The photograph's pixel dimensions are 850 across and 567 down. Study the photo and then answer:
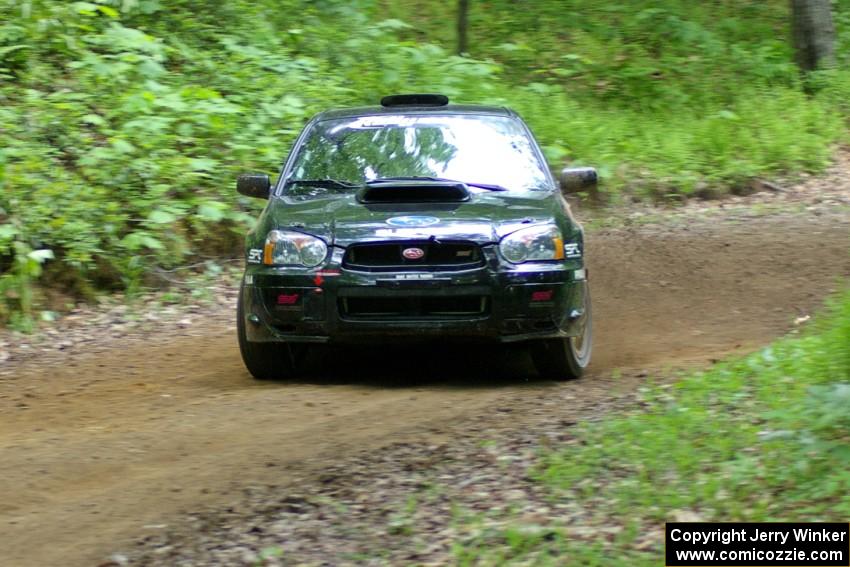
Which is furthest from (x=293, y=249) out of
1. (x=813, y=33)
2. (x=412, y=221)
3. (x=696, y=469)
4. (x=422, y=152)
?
(x=813, y=33)

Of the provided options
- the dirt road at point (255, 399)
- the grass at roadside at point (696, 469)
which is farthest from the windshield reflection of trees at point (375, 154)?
the grass at roadside at point (696, 469)

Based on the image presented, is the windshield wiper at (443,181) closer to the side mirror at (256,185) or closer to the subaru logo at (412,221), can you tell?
the subaru logo at (412,221)

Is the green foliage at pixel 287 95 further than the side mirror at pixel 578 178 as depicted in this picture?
Yes

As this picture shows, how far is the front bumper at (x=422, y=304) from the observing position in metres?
6.54

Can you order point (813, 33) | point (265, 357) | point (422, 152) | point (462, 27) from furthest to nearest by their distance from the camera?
point (462, 27), point (813, 33), point (422, 152), point (265, 357)

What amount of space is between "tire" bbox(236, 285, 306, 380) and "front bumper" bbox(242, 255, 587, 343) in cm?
39

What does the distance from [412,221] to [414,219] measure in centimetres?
3

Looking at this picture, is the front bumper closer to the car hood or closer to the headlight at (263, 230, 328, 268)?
the headlight at (263, 230, 328, 268)

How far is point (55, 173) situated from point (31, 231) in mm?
950

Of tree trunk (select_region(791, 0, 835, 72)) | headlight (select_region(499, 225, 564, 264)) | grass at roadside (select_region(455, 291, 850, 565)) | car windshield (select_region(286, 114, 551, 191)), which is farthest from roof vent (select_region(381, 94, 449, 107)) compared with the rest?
tree trunk (select_region(791, 0, 835, 72))

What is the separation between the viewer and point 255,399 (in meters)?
6.59

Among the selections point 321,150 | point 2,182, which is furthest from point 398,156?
point 2,182

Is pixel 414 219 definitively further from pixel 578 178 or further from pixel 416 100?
pixel 416 100
